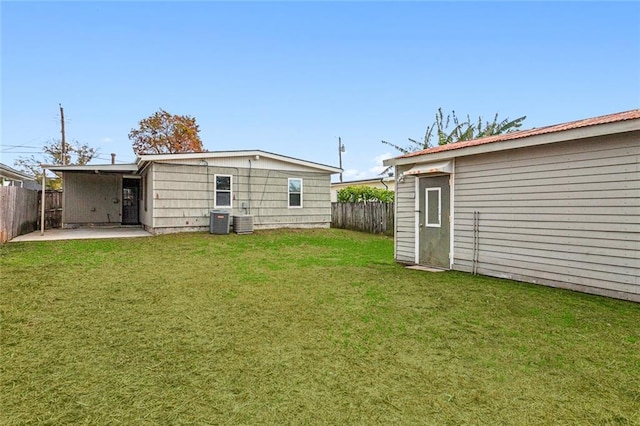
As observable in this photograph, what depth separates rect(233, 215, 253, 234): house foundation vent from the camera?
12438 mm

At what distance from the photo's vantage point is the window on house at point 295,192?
47.4 ft

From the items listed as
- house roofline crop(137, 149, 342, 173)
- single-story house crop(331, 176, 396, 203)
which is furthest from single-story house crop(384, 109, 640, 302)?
single-story house crop(331, 176, 396, 203)

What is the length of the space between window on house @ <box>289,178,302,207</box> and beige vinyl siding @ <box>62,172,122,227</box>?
25.6ft

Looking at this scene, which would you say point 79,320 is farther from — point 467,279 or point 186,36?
point 186,36

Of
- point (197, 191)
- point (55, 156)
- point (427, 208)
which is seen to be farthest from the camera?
point (55, 156)

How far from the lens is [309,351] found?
2.95 metres

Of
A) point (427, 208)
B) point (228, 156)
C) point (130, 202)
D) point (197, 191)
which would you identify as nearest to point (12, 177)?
point (130, 202)

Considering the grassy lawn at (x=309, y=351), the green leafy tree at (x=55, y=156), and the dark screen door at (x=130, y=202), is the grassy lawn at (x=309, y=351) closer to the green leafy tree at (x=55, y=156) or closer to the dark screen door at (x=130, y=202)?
the dark screen door at (x=130, y=202)

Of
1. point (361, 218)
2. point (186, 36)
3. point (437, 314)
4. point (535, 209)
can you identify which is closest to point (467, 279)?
point (535, 209)

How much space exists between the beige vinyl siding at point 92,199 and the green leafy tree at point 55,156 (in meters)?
15.3

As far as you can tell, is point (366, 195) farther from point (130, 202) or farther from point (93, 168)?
point (93, 168)

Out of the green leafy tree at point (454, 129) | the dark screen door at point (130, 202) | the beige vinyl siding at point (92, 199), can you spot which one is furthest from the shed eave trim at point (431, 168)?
the green leafy tree at point (454, 129)

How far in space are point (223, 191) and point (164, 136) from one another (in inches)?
687

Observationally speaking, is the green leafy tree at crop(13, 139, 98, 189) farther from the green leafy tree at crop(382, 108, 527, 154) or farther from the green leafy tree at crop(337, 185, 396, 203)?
the green leafy tree at crop(382, 108, 527, 154)
